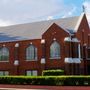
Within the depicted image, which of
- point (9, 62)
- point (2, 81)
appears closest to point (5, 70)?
point (9, 62)

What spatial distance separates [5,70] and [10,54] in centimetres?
295

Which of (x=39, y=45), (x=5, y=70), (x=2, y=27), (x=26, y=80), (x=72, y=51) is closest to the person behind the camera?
(x=26, y=80)

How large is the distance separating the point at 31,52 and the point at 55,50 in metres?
4.87

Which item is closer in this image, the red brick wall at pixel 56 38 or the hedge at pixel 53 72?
the hedge at pixel 53 72

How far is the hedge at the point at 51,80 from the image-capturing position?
3538 cm

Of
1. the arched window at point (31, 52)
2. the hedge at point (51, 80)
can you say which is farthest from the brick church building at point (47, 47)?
the hedge at point (51, 80)

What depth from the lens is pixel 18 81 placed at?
3950 cm

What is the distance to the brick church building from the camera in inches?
1868

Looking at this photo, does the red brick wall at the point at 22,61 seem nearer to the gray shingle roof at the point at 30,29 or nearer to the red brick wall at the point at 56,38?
the gray shingle roof at the point at 30,29

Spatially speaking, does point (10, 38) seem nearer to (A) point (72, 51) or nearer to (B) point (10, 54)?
(B) point (10, 54)

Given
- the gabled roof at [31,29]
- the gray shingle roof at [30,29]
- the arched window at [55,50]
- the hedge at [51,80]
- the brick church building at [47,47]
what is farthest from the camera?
the gray shingle roof at [30,29]

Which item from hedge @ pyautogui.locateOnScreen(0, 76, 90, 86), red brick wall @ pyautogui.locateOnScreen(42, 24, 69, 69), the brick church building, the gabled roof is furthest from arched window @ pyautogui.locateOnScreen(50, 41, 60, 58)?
hedge @ pyautogui.locateOnScreen(0, 76, 90, 86)

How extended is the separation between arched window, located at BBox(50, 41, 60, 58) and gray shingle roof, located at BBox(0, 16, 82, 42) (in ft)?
9.22

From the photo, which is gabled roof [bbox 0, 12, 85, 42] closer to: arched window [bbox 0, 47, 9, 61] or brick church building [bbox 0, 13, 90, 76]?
brick church building [bbox 0, 13, 90, 76]
